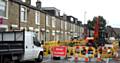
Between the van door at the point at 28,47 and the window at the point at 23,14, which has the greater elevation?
the window at the point at 23,14

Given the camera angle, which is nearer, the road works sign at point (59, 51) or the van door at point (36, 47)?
the van door at point (36, 47)

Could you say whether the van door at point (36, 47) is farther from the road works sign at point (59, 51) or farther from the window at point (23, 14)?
the window at point (23, 14)

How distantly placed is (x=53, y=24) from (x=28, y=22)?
1601 centimetres

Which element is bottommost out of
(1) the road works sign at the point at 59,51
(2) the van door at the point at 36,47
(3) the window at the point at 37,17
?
(1) the road works sign at the point at 59,51

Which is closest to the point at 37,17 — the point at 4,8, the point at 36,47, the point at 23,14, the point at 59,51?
the point at 23,14

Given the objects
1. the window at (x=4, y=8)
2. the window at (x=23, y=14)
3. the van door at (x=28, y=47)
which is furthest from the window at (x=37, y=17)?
the van door at (x=28, y=47)

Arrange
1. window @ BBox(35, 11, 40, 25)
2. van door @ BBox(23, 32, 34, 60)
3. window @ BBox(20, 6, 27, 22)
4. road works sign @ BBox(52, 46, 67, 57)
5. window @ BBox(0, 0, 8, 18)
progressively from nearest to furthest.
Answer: van door @ BBox(23, 32, 34, 60)
road works sign @ BBox(52, 46, 67, 57)
window @ BBox(0, 0, 8, 18)
window @ BBox(20, 6, 27, 22)
window @ BBox(35, 11, 40, 25)

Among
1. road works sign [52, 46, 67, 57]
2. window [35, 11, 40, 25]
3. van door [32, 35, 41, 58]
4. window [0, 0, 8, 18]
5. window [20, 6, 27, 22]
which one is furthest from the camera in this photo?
window [35, 11, 40, 25]

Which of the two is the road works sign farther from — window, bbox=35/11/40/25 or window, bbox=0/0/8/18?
window, bbox=35/11/40/25

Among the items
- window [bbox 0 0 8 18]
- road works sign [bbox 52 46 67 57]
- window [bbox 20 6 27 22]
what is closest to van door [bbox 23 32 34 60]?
road works sign [bbox 52 46 67 57]

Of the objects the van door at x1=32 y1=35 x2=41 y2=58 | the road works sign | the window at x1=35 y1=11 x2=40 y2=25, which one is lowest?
the road works sign

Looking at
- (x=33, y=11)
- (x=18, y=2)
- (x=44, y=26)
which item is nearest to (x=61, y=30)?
(x=44, y=26)

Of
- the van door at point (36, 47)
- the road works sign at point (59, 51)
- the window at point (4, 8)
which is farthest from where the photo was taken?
the window at point (4, 8)

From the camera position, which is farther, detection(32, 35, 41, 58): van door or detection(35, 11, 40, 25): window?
detection(35, 11, 40, 25): window
